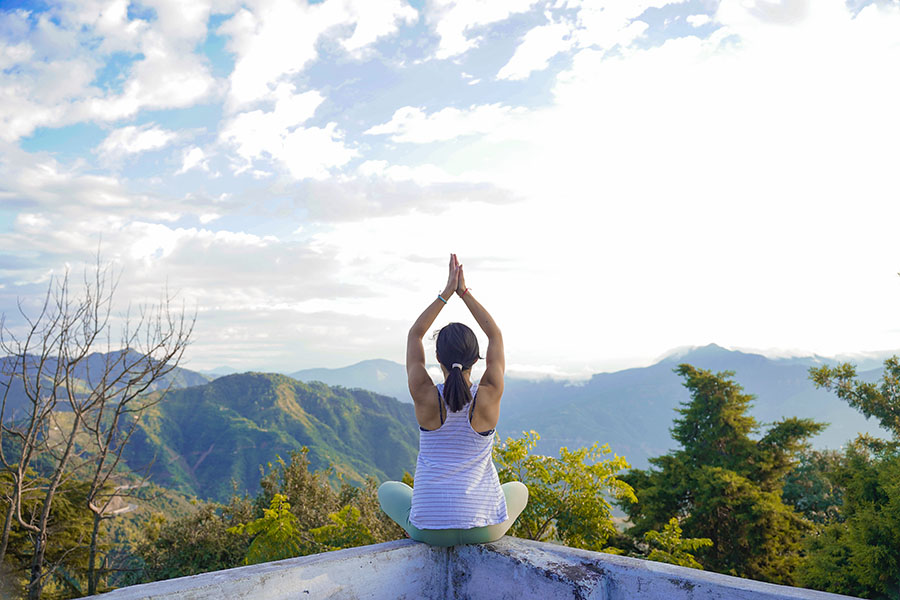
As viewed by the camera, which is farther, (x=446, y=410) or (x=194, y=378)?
(x=194, y=378)

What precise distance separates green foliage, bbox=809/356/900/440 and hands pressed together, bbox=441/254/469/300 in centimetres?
879

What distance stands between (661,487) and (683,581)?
11276 millimetres

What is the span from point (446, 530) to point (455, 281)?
1140 millimetres

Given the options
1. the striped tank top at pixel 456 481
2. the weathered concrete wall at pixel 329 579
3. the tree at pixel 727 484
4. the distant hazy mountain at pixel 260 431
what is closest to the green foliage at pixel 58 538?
the weathered concrete wall at pixel 329 579

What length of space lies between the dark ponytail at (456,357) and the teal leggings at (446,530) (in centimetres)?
51

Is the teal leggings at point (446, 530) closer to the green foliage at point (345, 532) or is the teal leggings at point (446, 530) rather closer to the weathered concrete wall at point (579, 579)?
the weathered concrete wall at point (579, 579)

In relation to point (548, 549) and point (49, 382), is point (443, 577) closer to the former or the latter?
point (548, 549)

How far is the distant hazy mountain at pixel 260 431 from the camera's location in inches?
2840

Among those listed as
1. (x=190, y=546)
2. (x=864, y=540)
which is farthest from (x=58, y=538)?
(x=864, y=540)

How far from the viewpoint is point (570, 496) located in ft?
14.5

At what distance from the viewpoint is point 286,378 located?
100438 mm

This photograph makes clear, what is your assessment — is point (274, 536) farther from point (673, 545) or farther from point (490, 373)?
point (673, 545)

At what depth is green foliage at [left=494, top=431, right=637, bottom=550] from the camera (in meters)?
4.39

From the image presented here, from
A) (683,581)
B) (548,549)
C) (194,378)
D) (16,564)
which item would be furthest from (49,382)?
(194,378)
